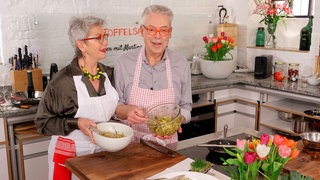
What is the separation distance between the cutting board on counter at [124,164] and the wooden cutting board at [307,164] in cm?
55

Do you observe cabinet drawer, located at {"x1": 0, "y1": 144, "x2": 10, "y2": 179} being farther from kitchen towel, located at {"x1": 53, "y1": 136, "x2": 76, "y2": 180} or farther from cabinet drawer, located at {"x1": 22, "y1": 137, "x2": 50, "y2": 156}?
kitchen towel, located at {"x1": 53, "y1": 136, "x2": 76, "y2": 180}

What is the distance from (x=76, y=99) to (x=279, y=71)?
275cm

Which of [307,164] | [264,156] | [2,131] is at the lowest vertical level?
[2,131]

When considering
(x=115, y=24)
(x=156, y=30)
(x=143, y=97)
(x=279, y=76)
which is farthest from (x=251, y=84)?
(x=156, y=30)

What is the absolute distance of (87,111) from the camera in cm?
240

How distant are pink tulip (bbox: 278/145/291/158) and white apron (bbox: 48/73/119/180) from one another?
140 cm

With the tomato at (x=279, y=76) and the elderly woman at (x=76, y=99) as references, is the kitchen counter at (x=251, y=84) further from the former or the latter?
the elderly woman at (x=76, y=99)

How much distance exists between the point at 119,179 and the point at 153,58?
116cm

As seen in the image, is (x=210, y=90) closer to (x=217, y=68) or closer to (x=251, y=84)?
(x=217, y=68)

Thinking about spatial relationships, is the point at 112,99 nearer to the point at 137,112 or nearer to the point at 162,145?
the point at 137,112

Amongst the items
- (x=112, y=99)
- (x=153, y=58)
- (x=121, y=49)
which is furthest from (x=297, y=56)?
(x=112, y=99)

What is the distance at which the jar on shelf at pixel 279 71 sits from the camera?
423cm

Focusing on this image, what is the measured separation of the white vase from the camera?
14.0 ft

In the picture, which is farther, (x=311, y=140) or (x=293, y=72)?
(x=293, y=72)
